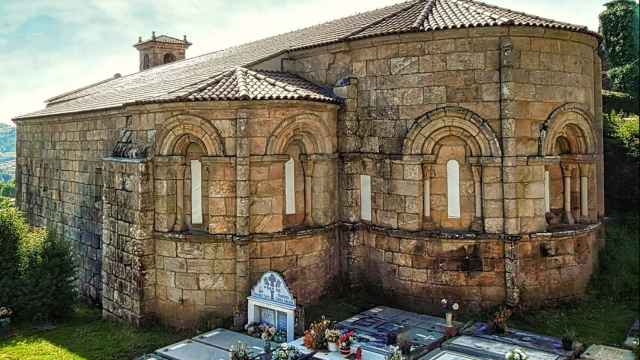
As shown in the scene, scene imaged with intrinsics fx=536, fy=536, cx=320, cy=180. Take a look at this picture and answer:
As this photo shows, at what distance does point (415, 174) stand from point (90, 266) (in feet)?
37.0

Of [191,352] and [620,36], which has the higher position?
[620,36]

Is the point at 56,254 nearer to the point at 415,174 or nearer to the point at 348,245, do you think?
the point at 348,245

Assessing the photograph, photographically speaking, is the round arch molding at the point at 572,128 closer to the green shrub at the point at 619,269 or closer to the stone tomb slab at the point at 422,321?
the green shrub at the point at 619,269

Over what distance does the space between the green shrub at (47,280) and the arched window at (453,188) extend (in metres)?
9.81

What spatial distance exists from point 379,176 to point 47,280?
8.75m

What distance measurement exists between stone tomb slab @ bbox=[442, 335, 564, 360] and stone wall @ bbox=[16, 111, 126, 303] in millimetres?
9211

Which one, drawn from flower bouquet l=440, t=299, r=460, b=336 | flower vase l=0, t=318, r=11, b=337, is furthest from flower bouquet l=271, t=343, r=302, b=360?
flower vase l=0, t=318, r=11, b=337

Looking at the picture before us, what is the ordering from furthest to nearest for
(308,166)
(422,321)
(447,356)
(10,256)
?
(10,256) → (308,166) → (422,321) → (447,356)

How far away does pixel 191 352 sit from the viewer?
10016mm

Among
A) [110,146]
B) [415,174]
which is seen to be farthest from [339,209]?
[110,146]

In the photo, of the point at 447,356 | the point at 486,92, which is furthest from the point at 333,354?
the point at 486,92

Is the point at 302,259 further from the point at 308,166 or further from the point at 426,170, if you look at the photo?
the point at 426,170

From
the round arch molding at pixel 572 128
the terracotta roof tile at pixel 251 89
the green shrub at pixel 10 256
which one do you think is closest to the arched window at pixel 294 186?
the terracotta roof tile at pixel 251 89

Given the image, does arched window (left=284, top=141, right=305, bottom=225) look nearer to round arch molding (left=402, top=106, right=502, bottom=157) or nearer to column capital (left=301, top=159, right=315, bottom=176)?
column capital (left=301, top=159, right=315, bottom=176)
